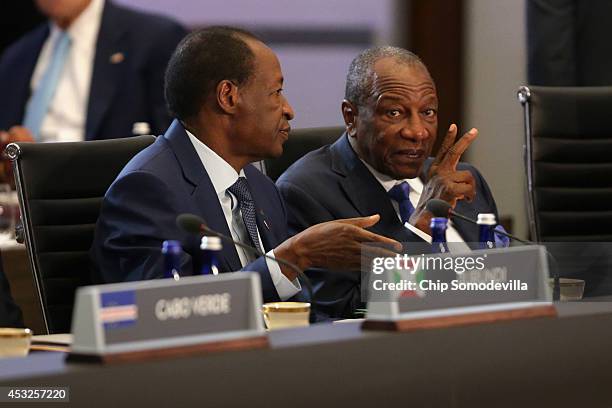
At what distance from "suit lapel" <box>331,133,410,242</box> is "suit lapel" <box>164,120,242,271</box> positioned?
0.44 meters

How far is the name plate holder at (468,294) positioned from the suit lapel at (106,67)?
307 cm

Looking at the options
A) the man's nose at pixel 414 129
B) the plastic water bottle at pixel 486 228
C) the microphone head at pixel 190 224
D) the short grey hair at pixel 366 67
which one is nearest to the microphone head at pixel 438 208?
the plastic water bottle at pixel 486 228

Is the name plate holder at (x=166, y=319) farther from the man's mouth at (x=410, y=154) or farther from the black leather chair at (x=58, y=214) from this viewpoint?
the man's mouth at (x=410, y=154)

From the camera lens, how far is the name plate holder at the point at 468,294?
172 centimetres

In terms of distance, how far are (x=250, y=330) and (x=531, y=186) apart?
1.97 m

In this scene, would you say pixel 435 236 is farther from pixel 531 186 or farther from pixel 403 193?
pixel 531 186

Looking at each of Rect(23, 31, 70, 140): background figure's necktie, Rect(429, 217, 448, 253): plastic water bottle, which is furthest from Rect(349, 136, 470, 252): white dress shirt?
Rect(23, 31, 70, 140): background figure's necktie

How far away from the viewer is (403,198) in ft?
9.77

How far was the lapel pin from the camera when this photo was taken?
4820mm

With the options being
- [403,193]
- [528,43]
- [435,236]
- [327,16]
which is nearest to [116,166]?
[403,193]

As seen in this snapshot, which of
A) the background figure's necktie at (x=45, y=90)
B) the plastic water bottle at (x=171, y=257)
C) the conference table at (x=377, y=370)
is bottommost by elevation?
the conference table at (x=377, y=370)

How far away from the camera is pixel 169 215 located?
2451mm

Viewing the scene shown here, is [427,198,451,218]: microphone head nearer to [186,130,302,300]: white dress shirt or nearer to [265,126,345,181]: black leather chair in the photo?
[186,130,302,300]: white dress shirt

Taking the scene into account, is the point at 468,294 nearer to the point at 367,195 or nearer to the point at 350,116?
the point at 367,195
